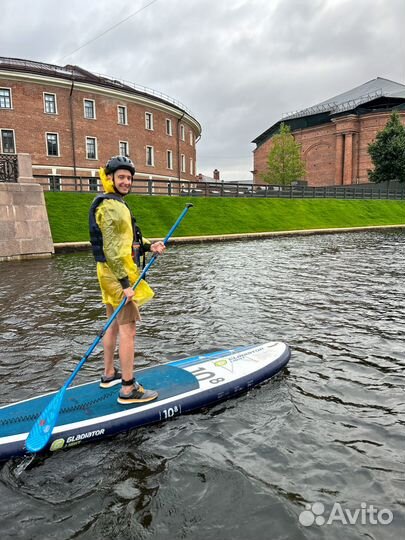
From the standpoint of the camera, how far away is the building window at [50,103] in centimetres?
3972

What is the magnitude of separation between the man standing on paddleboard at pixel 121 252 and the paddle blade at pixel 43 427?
2.27 ft

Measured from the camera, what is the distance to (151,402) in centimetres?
429

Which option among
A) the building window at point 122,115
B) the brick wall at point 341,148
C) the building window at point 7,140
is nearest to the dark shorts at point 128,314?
the building window at point 7,140

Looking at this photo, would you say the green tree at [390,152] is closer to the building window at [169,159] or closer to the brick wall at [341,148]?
the brick wall at [341,148]

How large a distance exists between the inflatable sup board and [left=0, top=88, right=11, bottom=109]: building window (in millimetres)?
40482

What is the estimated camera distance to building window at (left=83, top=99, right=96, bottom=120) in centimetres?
4188

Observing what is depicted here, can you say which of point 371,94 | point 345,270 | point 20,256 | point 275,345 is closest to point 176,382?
point 275,345

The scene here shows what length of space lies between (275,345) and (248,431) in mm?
1782

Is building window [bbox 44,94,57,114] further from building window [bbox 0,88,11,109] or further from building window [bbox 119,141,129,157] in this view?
building window [bbox 119,141,129,157]

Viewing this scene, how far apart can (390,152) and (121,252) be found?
53.6m

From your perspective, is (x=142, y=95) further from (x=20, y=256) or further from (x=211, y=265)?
(x=211, y=265)

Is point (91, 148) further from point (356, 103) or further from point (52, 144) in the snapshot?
point (356, 103)

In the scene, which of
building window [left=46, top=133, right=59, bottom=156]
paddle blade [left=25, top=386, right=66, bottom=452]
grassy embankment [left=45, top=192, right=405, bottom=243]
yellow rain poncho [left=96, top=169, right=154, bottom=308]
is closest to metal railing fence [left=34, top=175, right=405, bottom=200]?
grassy embankment [left=45, top=192, right=405, bottom=243]

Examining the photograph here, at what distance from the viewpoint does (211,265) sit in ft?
47.4
